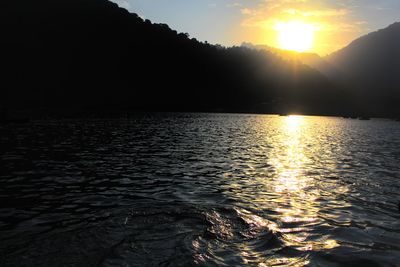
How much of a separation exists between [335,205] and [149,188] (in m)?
11.8

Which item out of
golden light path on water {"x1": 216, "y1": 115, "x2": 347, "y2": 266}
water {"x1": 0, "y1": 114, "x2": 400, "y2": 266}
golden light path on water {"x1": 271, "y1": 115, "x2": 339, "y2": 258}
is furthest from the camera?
golden light path on water {"x1": 271, "y1": 115, "x2": 339, "y2": 258}

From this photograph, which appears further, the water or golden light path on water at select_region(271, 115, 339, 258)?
golden light path on water at select_region(271, 115, 339, 258)

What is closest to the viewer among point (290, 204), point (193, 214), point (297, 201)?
point (193, 214)

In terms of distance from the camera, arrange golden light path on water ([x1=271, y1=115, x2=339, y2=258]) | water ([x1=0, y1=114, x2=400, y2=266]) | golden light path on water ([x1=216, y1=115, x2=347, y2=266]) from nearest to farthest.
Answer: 1. water ([x1=0, y1=114, x2=400, y2=266])
2. golden light path on water ([x1=216, y1=115, x2=347, y2=266])
3. golden light path on water ([x1=271, y1=115, x2=339, y2=258])

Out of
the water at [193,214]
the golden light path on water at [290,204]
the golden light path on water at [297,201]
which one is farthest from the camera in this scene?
the golden light path on water at [297,201]

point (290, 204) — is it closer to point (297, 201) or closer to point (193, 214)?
point (297, 201)

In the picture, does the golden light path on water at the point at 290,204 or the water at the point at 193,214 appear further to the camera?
the golden light path on water at the point at 290,204

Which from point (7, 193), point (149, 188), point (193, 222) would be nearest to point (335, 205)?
point (193, 222)

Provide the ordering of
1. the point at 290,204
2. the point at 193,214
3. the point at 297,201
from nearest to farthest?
the point at 193,214 → the point at 290,204 → the point at 297,201

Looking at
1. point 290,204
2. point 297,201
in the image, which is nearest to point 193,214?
point 290,204

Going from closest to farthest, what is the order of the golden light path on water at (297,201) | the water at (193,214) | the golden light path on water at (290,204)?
the water at (193,214)
the golden light path on water at (290,204)
the golden light path on water at (297,201)

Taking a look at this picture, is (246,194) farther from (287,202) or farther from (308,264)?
(308,264)

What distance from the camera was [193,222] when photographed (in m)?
16.7

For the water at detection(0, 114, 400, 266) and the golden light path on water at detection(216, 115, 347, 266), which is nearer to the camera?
the water at detection(0, 114, 400, 266)
